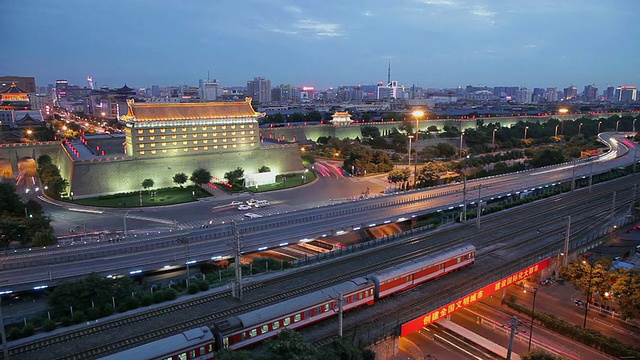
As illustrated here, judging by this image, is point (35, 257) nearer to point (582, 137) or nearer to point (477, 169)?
point (477, 169)

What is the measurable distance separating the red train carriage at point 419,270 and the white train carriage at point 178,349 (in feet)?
26.7

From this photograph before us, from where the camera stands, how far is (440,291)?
21359 mm

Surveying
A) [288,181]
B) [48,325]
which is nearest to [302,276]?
[48,325]

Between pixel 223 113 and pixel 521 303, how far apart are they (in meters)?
42.3

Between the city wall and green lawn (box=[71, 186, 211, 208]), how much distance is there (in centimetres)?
148

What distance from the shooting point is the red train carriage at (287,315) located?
15.8m

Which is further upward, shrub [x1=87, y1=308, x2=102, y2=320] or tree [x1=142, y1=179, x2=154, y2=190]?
tree [x1=142, y1=179, x2=154, y2=190]

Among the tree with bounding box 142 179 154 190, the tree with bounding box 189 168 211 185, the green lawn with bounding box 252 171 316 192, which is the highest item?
the tree with bounding box 189 168 211 185

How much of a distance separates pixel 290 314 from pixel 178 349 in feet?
14.6

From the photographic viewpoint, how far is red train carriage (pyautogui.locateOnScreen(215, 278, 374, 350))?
623 inches

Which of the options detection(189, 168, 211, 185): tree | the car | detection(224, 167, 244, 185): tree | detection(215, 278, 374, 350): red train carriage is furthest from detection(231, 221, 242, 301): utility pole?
detection(224, 167, 244, 185): tree

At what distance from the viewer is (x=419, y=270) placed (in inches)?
848

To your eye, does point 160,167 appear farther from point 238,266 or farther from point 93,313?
point 238,266

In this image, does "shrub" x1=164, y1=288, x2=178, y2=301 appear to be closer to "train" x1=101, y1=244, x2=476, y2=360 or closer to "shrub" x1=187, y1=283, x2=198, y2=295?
"shrub" x1=187, y1=283, x2=198, y2=295
